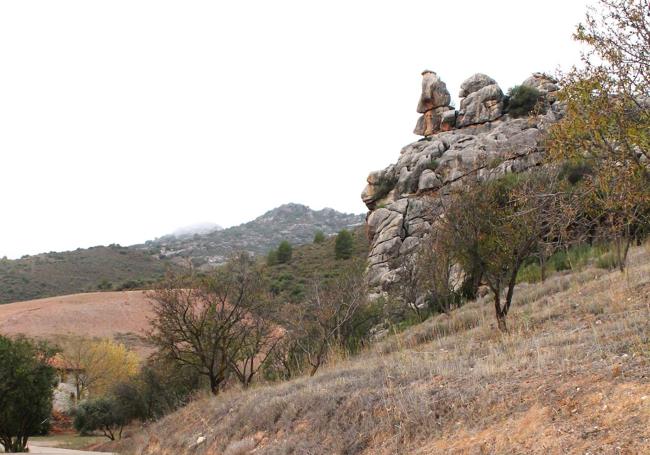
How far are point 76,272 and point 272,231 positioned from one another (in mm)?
72801

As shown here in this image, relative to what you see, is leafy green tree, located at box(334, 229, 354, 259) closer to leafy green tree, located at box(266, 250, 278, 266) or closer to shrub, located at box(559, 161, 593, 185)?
leafy green tree, located at box(266, 250, 278, 266)

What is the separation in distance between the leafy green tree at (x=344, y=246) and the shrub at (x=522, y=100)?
2240cm

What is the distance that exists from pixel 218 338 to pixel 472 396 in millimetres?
14465

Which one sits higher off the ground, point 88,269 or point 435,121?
point 435,121

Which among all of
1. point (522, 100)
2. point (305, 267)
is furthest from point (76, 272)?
point (522, 100)

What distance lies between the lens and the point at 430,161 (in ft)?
127

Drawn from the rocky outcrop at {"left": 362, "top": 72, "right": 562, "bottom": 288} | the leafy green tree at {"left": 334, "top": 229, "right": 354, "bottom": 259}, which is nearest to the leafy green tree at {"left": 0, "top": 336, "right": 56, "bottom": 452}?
the rocky outcrop at {"left": 362, "top": 72, "right": 562, "bottom": 288}

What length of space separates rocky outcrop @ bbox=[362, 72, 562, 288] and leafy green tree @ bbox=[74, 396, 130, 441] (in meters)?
17.2

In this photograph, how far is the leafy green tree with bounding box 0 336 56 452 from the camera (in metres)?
22.1

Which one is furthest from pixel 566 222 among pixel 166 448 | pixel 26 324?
pixel 26 324

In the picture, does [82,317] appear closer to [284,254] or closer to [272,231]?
[284,254]

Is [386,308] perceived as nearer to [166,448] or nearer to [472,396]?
[166,448]

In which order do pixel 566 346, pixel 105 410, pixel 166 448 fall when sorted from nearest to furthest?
1. pixel 566 346
2. pixel 166 448
3. pixel 105 410

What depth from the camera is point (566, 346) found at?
8.65m
